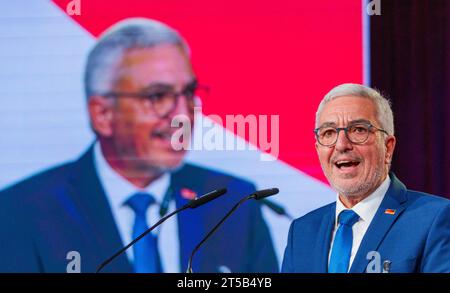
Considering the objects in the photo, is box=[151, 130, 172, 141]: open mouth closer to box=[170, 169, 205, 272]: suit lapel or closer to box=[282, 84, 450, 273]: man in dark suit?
box=[170, 169, 205, 272]: suit lapel

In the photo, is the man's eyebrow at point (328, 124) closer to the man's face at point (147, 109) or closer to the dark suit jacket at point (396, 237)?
the dark suit jacket at point (396, 237)

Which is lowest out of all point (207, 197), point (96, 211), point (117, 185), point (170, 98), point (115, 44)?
point (96, 211)

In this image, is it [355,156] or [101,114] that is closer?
[355,156]

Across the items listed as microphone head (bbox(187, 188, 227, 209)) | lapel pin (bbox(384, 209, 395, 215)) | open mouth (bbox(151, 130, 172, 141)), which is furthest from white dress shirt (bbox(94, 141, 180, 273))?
lapel pin (bbox(384, 209, 395, 215))

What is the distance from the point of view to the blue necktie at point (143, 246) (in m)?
3.75

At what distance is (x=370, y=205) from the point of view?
3.00m

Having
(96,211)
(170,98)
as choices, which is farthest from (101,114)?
(96,211)

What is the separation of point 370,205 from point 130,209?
1242mm

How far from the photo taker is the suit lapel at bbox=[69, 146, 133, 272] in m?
3.77

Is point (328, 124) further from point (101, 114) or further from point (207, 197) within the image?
point (101, 114)
